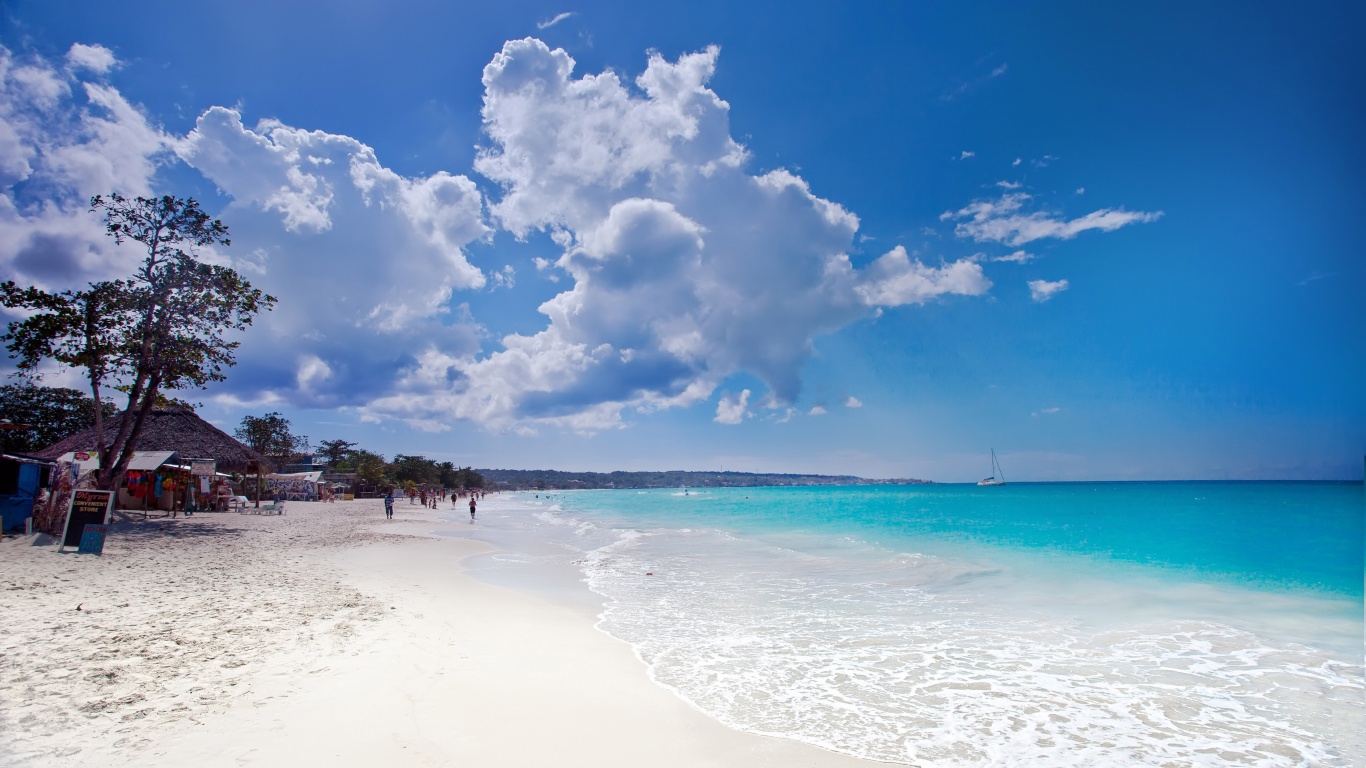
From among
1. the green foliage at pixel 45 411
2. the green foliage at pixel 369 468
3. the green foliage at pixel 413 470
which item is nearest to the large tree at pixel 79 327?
the green foliage at pixel 45 411

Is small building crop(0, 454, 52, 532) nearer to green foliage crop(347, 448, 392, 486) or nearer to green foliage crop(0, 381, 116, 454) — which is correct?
green foliage crop(0, 381, 116, 454)

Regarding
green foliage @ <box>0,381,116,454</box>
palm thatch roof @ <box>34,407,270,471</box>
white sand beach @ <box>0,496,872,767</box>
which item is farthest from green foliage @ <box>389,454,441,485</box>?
white sand beach @ <box>0,496,872,767</box>

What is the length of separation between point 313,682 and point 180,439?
2790 cm

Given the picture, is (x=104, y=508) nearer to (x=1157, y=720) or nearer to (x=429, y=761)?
(x=429, y=761)

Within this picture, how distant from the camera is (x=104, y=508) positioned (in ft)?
39.3

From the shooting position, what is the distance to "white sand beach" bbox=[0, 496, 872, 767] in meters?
4.18

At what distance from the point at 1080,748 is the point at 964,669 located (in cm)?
206

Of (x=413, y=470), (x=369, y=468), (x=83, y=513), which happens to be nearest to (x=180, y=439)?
(x=83, y=513)

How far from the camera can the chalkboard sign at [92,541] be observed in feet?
37.9

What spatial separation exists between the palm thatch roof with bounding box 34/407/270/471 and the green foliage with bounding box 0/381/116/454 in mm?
23726

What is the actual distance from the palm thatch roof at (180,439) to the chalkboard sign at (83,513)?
48.8 ft

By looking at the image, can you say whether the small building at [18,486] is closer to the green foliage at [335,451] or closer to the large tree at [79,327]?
the large tree at [79,327]

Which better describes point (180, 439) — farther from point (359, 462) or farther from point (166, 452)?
point (359, 462)

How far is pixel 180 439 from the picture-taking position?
25.8 m
